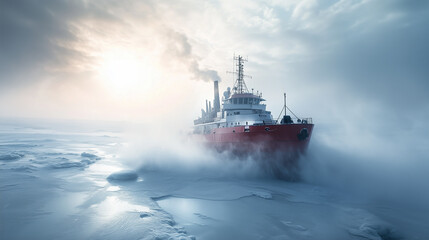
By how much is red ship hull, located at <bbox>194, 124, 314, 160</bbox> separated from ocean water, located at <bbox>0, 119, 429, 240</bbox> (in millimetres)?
1816

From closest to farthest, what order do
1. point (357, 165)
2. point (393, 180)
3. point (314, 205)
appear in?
point (314, 205), point (393, 180), point (357, 165)

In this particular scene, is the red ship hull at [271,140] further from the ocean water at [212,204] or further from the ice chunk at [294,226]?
the ice chunk at [294,226]

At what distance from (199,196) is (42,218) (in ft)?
30.2

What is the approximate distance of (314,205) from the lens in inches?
475

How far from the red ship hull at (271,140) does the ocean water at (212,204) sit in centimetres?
182

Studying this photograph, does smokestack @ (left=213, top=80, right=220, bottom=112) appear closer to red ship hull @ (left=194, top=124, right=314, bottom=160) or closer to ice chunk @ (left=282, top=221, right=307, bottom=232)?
red ship hull @ (left=194, top=124, right=314, bottom=160)

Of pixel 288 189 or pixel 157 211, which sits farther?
pixel 288 189

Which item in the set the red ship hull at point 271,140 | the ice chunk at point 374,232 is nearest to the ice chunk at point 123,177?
the red ship hull at point 271,140

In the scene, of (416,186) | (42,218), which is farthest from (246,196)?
(416,186)

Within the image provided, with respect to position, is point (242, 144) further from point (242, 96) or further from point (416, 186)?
point (416, 186)

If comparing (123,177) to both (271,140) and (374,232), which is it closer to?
(271,140)

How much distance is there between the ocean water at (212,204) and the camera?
8.79 m

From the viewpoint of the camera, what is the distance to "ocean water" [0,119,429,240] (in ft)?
28.8

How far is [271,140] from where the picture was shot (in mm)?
16625
